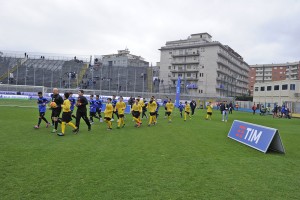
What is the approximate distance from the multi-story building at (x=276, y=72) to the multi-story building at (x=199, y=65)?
3549cm

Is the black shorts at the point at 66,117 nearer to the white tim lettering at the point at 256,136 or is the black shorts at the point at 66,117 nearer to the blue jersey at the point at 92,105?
the blue jersey at the point at 92,105

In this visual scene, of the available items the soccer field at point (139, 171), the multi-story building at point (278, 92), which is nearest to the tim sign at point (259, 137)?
the soccer field at point (139, 171)

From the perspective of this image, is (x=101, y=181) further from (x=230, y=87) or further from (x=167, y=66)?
(x=230, y=87)

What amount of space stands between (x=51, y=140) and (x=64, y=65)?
5596 cm

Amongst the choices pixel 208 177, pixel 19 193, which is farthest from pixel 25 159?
pixel 208 177

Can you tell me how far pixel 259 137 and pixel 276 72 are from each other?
127 meters

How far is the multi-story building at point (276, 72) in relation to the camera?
116m

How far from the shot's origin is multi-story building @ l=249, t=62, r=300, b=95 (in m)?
116

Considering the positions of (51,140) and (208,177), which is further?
(51,140)

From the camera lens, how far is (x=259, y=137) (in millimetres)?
10078

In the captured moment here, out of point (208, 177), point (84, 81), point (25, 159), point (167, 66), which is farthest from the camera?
point (167, 66)

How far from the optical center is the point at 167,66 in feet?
292

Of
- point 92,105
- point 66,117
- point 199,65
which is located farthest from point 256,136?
point 199,65

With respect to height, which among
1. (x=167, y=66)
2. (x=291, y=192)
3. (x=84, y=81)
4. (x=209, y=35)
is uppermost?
(x=209, y=35)
